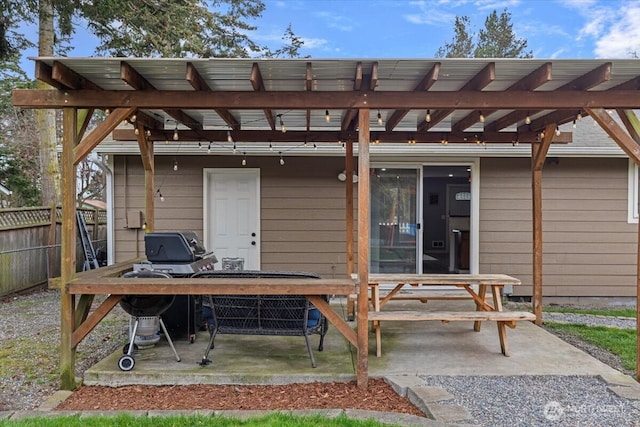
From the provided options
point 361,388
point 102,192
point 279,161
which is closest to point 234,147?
point 279,161

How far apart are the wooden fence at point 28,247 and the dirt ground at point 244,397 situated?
4655 mm

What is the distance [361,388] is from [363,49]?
74.5 feet

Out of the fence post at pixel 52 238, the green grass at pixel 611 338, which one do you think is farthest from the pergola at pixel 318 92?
the fence post at pixel 52 238

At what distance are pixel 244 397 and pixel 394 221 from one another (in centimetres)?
432

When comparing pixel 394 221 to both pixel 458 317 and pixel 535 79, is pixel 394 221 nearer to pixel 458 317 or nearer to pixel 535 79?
pixel 458 317

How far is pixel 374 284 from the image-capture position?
179 inches

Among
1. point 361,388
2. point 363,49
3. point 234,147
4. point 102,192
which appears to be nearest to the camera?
point 361,388

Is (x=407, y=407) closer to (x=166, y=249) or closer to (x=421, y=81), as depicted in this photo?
(x=421, y=81)

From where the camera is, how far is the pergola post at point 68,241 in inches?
134

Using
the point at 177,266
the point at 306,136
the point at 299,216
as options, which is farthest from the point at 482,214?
the point at 177,266

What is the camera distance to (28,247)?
24.9ft

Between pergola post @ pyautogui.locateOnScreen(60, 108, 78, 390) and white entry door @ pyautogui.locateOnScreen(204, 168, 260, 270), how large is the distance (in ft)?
11.3

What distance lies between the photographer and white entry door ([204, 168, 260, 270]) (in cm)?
693

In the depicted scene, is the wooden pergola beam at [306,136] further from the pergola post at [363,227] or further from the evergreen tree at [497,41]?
the evergreen tree at [497,41]
